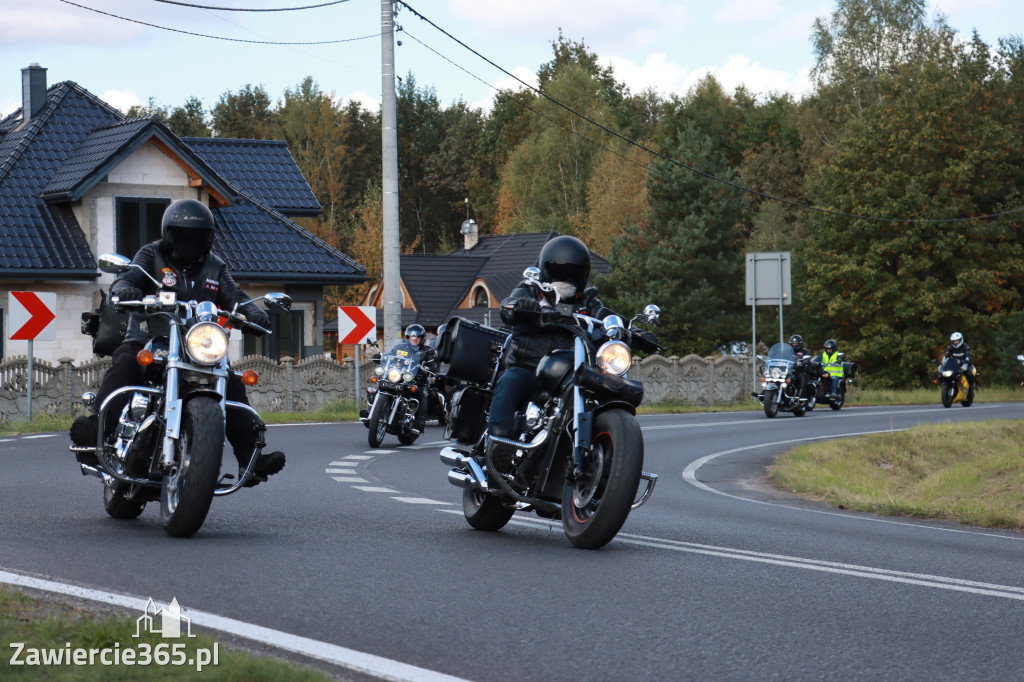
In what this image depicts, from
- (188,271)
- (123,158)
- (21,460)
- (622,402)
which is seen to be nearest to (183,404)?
(188,271)

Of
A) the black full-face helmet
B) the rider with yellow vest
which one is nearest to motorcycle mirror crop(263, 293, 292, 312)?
the black full-face helmet

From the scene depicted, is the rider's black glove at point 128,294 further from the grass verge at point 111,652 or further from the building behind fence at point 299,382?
the building behind fence at point 299,382

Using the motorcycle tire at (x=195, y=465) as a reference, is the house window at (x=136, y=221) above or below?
above

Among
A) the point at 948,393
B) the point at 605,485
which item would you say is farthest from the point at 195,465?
the point at 948,393

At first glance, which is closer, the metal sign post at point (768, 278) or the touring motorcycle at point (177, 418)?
the touring motorcycle at point (177, 418)

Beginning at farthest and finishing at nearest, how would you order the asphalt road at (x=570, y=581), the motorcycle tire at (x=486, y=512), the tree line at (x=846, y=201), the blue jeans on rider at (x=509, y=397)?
1. the tree line at (x=846, y=201)
2. the motorcycle tire at (x=486, y=512)
3. the blue jeans on rider at (x=509, y=397)
4. the asphalt road at (x=570, y=581)

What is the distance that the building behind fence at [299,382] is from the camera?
2466cm

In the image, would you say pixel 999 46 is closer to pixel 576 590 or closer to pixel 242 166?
pixel 242 166

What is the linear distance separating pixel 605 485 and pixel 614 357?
2.33 feet

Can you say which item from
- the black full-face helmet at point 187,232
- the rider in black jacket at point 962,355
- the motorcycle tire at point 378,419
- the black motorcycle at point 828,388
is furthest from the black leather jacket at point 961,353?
the black full-face helmet at point 187,232

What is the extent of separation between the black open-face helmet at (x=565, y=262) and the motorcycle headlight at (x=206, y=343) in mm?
1870

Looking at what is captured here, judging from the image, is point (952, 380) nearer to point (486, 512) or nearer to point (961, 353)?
point (961, 353)

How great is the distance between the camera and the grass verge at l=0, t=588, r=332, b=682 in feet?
14.5

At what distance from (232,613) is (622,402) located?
2609 millimetres
